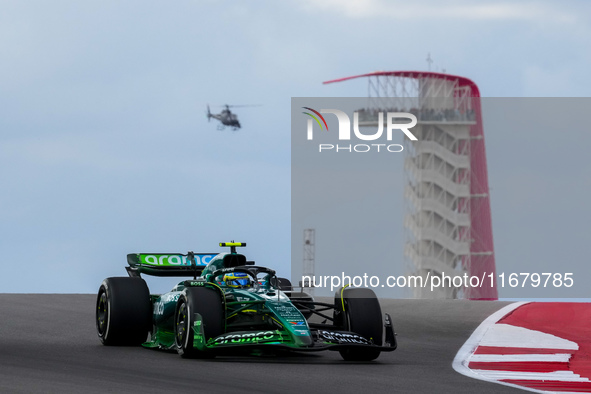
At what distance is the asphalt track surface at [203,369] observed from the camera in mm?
9688

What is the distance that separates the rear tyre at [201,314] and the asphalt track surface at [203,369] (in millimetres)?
248

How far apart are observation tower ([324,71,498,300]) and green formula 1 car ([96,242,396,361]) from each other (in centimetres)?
2661

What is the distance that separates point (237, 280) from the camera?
45.1ft

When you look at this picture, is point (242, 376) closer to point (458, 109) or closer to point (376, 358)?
point (376, 358)

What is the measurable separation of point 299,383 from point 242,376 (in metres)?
0.70

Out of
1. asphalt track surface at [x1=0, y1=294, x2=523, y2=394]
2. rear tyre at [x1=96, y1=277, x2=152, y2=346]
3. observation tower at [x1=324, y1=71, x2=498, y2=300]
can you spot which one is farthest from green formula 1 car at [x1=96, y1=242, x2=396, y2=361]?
observation tower at [x1=324, y1=71, x2=498, y2=300]

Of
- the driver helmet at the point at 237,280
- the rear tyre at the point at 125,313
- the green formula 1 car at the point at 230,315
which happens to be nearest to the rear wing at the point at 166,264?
the green formula 1 car at the point at 230,315

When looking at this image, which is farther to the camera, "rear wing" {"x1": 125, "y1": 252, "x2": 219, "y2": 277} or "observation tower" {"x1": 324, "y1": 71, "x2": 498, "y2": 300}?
"observation tower" {"x1": 324, "y1": 71, "x2": 498, "y2": 300}

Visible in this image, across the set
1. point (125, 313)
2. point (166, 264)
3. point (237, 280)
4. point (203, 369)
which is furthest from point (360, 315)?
point (166, 264)

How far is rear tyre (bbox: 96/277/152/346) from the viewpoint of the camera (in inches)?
565

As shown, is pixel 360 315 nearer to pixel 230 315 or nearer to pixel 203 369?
pixel 230 315

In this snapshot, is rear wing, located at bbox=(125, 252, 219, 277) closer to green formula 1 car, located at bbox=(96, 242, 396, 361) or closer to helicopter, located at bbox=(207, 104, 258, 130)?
green formula 1 car, located at bbox=(96, 242, 396, 361)

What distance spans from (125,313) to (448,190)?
2987 cm

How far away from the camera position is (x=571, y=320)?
19391 millimetres
